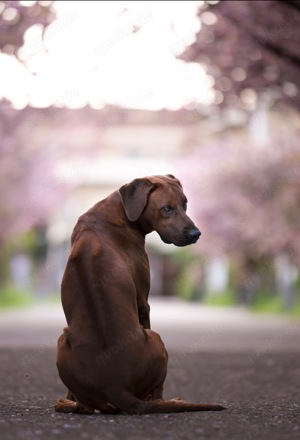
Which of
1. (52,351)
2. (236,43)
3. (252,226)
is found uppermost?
(236,43)

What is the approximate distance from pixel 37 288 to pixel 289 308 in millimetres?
23686

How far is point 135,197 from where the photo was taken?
7.46m

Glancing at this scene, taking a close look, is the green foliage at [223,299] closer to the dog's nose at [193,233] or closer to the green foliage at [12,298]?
the green foliage at [12,298]

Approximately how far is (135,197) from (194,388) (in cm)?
382

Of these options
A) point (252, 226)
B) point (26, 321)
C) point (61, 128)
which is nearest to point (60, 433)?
point (26, 321)

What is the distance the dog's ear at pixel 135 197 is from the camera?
7.44 metres

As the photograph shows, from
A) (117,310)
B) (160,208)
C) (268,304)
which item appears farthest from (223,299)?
(117,310)

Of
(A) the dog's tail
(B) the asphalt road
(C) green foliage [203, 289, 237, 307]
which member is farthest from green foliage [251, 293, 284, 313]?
(A) the dog's tail

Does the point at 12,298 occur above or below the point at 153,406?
above

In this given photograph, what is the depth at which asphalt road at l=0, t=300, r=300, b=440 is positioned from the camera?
6371 millimetres

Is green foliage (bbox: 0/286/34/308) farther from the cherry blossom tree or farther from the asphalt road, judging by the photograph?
the cherry blossom tree

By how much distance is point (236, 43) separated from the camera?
19094mm

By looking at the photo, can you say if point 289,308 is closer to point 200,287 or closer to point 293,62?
point 293,62

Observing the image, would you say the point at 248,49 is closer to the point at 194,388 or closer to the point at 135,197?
the point at 194,388
